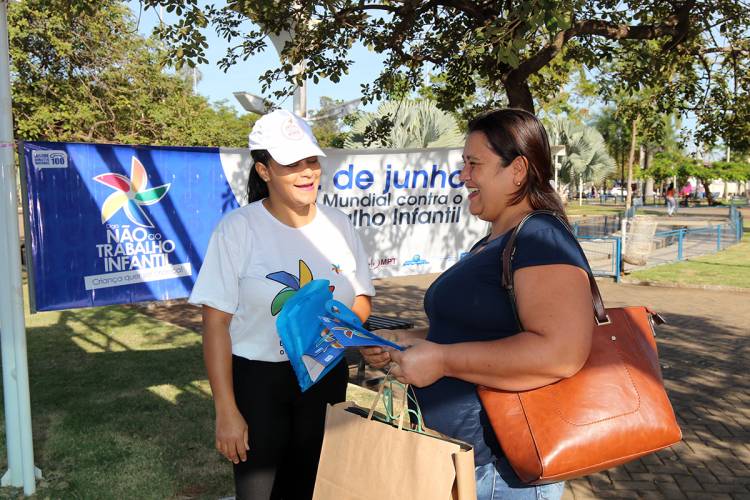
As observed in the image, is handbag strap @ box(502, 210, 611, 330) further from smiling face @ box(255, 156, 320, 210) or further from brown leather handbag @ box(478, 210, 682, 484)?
smiling face @ box(255, 156, 320, 210)

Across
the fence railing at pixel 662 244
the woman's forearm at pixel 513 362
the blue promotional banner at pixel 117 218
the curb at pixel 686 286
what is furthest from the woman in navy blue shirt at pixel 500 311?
the curb at pixel 686 286

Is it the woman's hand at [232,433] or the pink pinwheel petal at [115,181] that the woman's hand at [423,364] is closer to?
the woman's hand at [232,433]

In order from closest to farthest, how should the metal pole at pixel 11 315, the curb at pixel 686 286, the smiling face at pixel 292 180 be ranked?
the smiling face at pixel 292 180 → the metal pole at pixel 11 315 → the curb at pixel 686 286

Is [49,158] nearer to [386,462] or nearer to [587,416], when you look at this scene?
[386,462]

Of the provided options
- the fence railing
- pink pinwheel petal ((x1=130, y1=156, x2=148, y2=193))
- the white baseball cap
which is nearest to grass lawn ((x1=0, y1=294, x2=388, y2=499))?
pink pinwheel petal ((x1=130, y1=156, x2=148, y2=193))

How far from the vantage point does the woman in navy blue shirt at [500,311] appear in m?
1.55

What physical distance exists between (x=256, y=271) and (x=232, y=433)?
0.56m

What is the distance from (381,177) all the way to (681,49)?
390 cm

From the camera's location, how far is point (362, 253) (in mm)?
2635

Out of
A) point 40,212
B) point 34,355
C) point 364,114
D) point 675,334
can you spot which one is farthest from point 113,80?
point 675,334

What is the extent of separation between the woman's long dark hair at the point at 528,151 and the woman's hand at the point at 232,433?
3.92 feet

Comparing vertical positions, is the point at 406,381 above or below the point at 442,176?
below

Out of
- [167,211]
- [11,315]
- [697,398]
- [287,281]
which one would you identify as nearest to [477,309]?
[287,281]

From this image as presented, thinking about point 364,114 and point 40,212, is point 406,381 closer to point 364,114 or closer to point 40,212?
point 40,212
